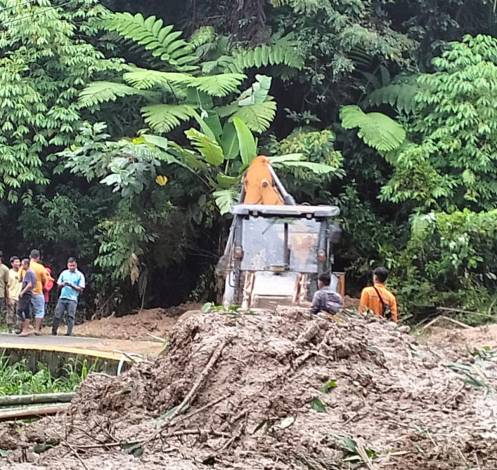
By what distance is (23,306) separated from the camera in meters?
14.8

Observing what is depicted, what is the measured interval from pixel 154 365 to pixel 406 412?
7.14ft

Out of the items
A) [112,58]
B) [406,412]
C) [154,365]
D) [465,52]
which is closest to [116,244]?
[112,58]

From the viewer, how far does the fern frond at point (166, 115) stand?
55.8ft

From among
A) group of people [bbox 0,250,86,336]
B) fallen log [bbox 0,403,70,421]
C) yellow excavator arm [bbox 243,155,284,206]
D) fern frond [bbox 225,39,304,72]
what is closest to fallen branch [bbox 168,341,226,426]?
fallen log [bbox 0,403,70,421]

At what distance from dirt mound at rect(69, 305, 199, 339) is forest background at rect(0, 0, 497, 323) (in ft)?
2.58

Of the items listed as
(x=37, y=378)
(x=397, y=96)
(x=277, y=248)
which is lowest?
(x=37, y=378)

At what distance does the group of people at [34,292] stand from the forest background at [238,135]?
2107 millimetres

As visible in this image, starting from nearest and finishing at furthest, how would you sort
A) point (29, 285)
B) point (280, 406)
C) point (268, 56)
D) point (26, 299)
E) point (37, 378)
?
point (280, 406) → point (37, 378) → point (29, 285) → point (26, 299) → point (268, 56)

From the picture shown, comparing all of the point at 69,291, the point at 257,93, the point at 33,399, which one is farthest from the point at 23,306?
the point at 33,399

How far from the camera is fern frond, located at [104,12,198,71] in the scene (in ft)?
58.5

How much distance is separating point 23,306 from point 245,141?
4485 millimetres

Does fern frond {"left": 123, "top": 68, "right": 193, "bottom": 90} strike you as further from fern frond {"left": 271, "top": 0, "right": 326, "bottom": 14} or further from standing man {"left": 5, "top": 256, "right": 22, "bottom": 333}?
standing man {"left": 5, "top": 256, "right": 22, "bottom": 333}

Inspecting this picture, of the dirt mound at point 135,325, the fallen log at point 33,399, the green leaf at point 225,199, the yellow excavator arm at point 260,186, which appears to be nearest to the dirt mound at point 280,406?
the fallen log at point 33,399

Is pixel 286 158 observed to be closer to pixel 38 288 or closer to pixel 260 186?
pixel 260 186
